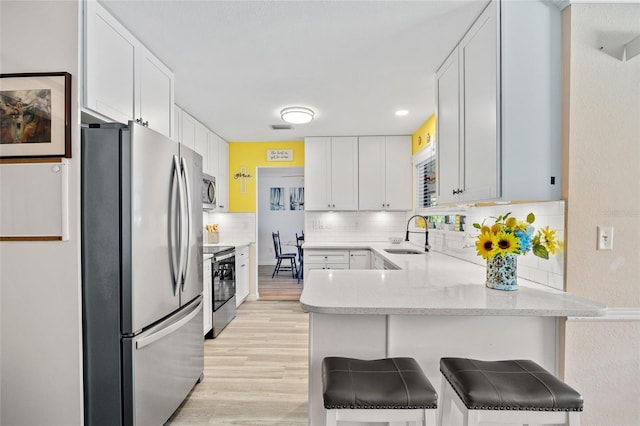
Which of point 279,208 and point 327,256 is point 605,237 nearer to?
point 327,256

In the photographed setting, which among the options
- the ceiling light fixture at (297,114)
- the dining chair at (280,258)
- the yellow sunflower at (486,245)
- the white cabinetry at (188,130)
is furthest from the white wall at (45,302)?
the dining chair at (280,258)

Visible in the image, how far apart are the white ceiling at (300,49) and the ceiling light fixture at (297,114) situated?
78 mm

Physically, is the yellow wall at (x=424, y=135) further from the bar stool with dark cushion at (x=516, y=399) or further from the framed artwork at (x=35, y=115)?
the framed artwork at (x=35, y=115)

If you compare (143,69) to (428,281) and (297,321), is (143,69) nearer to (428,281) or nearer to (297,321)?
(428,281)

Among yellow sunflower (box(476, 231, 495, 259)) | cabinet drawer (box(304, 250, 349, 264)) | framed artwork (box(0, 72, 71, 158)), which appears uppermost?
framed artwork (box(0, 72, 71, 158))

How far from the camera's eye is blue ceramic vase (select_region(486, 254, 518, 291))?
1604 millimetres

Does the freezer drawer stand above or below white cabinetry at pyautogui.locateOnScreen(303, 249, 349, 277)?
below

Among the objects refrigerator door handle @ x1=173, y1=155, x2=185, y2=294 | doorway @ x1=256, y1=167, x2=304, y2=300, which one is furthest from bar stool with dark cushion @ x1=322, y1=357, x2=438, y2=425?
doorway @ x1=256, y1=167, x2=304, y2=300

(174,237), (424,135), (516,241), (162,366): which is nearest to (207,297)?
(162,366)

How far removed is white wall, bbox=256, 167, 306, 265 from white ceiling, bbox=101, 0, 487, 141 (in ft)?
15.8

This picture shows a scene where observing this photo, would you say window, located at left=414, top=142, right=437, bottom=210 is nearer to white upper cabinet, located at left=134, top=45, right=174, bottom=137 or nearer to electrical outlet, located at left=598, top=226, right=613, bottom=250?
electrical outlet, located at left=598, top=226, right=613, bottom=250

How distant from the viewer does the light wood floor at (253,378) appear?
2062mm

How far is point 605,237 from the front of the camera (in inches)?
59.7

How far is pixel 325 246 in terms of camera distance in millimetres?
4316
